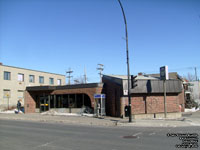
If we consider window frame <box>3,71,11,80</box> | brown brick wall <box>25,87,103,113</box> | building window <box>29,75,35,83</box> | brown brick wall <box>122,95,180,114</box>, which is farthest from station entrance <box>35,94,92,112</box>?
building window <box>29,75,35,83</box>

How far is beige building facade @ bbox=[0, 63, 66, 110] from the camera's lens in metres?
41.6

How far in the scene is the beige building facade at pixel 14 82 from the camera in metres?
41.6

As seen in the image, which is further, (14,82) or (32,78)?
(32,78)

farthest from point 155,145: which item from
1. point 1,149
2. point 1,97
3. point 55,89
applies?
point 1,97

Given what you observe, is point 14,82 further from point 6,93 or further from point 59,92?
point 59,92

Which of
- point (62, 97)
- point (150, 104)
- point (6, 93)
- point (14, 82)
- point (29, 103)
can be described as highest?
point (14, 82)

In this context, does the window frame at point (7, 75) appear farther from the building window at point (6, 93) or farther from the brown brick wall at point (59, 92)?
the brown brick wall at point (59, 92)

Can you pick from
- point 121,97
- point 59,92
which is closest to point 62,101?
point 59,92

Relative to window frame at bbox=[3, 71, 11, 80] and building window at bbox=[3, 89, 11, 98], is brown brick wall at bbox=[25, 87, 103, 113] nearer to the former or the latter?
building window at bbox=[3, 89, 11, 98]

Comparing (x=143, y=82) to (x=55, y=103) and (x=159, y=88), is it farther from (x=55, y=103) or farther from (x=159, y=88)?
(x=55, y=103)

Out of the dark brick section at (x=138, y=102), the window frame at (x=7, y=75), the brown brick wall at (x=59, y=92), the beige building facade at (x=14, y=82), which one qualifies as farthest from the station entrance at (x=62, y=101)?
the window frame at (x=7, y=75)

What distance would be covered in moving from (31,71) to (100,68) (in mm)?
16651

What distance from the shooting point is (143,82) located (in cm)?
2122

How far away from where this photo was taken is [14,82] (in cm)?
4425
